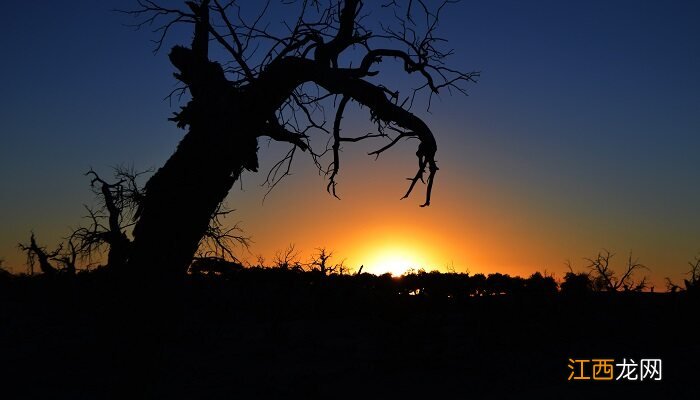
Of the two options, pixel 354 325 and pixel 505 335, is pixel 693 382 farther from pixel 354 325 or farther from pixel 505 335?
pixel 354 325

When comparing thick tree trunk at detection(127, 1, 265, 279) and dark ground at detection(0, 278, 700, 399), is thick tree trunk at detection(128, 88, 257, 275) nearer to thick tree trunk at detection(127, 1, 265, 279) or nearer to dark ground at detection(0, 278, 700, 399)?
thick tree trunk at detection(127, 1, 265, 279)

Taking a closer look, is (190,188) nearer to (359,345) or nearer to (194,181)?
(194,181)

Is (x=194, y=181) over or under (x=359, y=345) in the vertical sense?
over

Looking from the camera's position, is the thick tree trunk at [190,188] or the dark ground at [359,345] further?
the dark ground at [359,345]

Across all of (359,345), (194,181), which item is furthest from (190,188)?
(359,345)

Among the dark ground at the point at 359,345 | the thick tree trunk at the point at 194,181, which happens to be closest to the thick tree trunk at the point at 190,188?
the thick tree trunk at the point at 194,181

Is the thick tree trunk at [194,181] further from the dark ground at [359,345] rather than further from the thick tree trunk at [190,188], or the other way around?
the dark ground at [359,345]

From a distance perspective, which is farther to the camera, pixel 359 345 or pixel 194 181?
pixel 359 345

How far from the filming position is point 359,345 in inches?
792

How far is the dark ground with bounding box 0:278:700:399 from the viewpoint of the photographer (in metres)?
14.6

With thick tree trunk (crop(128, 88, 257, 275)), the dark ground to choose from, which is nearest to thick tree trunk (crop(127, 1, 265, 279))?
thick tree trunk (crop(128, 88, 257, 275))

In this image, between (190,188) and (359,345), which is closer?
(190,188)

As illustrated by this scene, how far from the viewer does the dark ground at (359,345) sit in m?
14.6

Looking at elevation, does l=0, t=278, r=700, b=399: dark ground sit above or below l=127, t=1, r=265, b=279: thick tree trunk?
below
